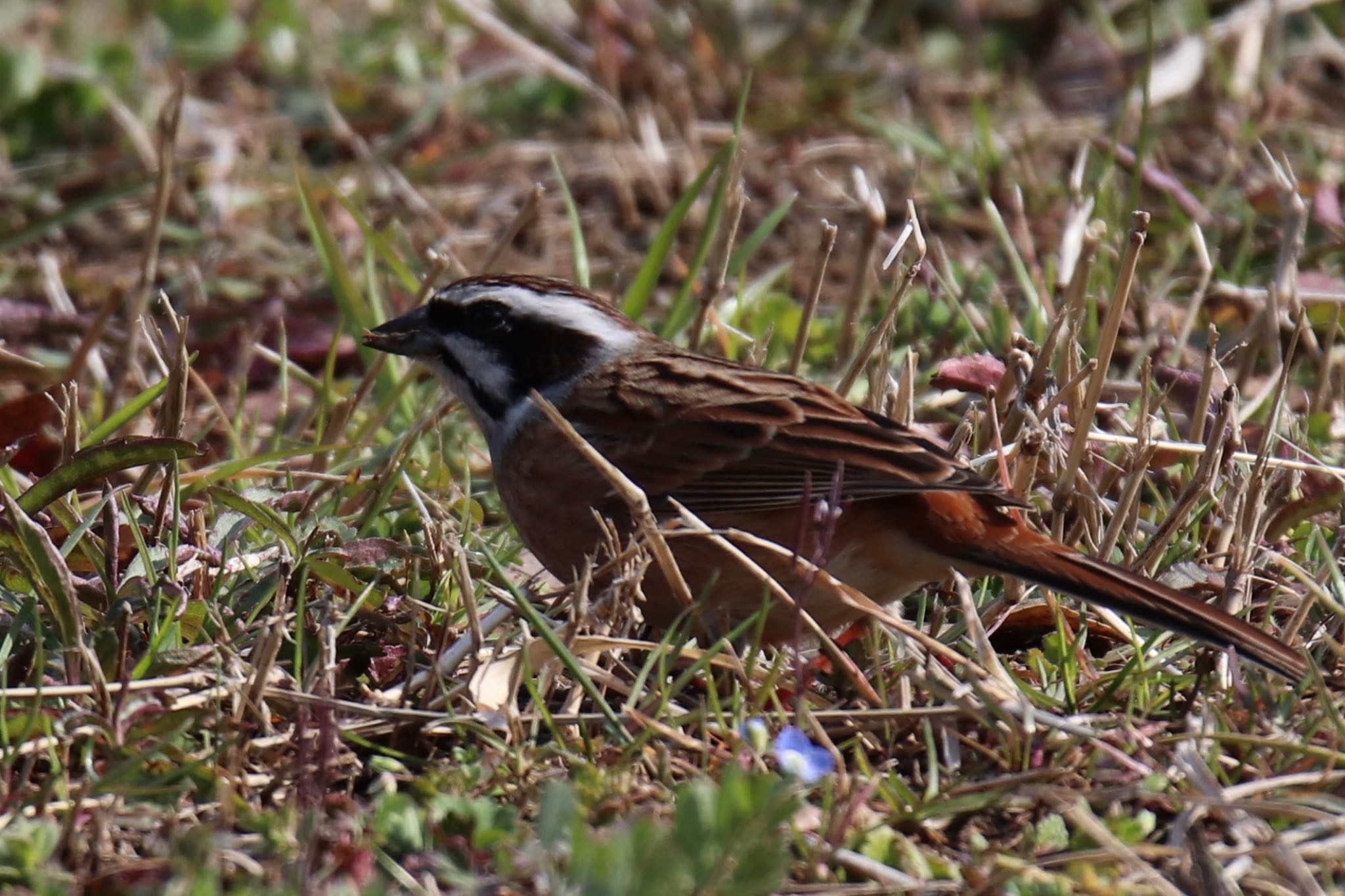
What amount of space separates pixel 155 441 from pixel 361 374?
1946 mm

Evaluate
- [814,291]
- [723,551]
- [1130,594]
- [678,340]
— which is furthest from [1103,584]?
[678,340]

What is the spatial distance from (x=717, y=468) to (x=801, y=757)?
119 cm

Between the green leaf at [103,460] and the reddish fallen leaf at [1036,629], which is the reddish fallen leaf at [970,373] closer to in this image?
the reddish fallen leaf at [1036,629]

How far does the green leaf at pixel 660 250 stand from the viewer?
511 cm

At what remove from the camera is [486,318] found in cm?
457

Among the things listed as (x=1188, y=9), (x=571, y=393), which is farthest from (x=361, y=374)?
(x=1188, y=9)

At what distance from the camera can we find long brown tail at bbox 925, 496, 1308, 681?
345 cm

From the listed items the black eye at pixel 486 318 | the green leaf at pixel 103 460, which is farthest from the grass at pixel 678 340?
the black eye at pixel 486 318

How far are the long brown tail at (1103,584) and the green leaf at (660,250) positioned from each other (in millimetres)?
1491

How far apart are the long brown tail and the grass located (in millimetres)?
101

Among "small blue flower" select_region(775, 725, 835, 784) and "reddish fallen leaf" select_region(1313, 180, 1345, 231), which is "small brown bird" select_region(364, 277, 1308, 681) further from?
"reddish fallen leaf" select_region(1313, 180, 1345, 231)

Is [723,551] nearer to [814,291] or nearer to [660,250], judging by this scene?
[814,291]

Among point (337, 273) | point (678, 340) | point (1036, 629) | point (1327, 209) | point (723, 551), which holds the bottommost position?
point (1036, 629)

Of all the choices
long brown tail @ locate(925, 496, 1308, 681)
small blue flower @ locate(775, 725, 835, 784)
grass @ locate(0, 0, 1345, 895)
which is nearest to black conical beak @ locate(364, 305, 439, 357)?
grass @ locate(0, 0, 1345, 895)
